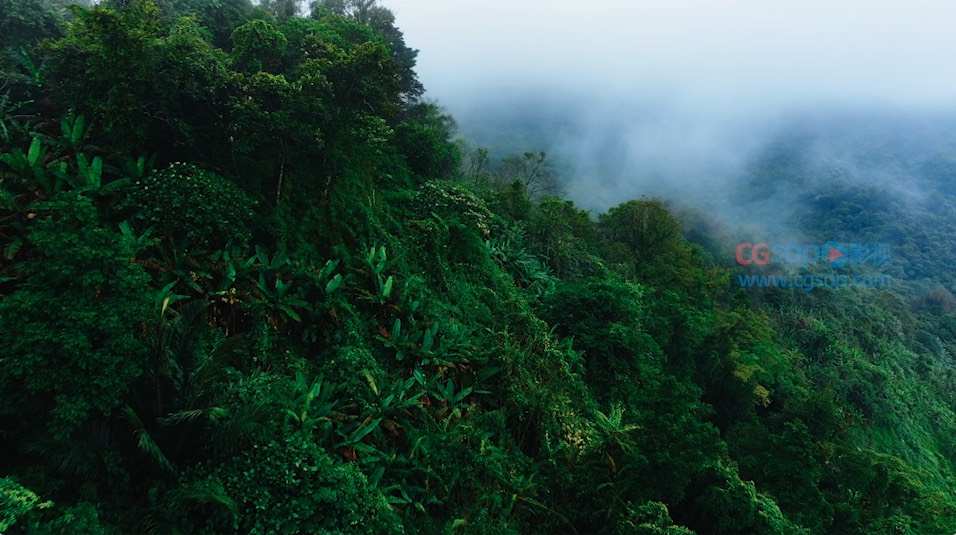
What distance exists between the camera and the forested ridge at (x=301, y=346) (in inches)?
157

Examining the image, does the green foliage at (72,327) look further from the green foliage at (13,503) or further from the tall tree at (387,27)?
the tall tree at (387,27)

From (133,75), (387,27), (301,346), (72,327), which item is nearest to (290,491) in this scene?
(72,327)

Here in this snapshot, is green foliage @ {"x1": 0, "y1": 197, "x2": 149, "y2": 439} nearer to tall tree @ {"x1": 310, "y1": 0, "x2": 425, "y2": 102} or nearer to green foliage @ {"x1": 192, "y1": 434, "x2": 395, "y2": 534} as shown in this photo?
green foliage @ {"x1": 192, "y1": 434, "x2": 395, "y2": 534}

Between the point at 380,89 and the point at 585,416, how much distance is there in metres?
6.90

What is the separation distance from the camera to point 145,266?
6.01 metres

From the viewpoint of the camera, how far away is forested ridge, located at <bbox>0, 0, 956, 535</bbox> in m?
3.99

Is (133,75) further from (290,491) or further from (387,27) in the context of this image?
(387,27)

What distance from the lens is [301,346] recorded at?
6.93 m

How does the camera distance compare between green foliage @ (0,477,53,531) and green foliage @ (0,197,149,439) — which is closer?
green foliage @ (0,477,53,531)

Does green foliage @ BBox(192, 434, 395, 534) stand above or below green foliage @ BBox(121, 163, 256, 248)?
below

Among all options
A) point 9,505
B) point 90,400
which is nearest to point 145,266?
point 90,400

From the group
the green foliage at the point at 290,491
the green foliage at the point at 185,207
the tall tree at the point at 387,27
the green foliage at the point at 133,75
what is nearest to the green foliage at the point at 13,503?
the green foliage at the point at 290,491

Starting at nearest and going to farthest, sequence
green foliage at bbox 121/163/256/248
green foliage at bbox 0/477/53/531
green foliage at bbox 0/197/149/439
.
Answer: green foliage at bbox 0/477/53/531 → green foliage at bbox 0/197/149/439 → green foliage at bbox 121/163/256/248

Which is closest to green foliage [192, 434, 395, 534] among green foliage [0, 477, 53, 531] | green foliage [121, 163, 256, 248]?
green foliage [0, 477, 53, 531]
